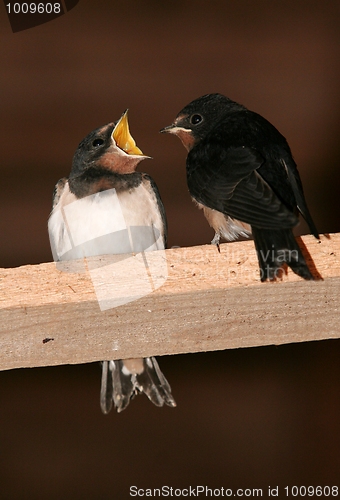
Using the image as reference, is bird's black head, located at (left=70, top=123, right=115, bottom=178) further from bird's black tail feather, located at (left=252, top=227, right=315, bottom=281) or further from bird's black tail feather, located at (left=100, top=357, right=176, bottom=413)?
bird's black tail feather, located at (left=252, top=227, right=315, bottom=281)

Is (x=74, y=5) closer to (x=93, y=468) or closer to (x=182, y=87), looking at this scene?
(x=182, y=87)

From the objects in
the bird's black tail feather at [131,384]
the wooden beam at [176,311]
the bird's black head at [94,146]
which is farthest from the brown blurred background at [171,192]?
the wooden beam at [176,311]

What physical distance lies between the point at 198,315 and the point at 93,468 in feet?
5.29

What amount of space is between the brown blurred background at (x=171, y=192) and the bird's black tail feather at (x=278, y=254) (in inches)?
52.2

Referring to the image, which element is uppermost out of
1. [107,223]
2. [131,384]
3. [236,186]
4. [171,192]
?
[236,186]

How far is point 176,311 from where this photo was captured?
1.32 m

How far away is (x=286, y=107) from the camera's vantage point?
8.73 feet

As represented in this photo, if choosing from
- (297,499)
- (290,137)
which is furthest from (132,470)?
(290,137)

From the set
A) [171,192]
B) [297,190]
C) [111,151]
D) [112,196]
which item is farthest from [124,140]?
[171,192]

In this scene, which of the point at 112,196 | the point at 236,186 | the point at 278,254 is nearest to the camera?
the point at 278,254

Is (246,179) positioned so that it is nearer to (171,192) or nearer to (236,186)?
(236,186)

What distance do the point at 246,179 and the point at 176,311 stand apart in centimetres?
34

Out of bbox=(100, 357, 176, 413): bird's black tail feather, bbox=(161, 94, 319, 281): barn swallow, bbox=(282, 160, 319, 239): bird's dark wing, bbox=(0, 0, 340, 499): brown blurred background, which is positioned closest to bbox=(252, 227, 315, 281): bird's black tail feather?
bbox=(161, 94, 319, 281): barn swallow

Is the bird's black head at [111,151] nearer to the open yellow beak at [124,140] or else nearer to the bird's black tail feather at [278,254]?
the open yellow beak at [124,140]
